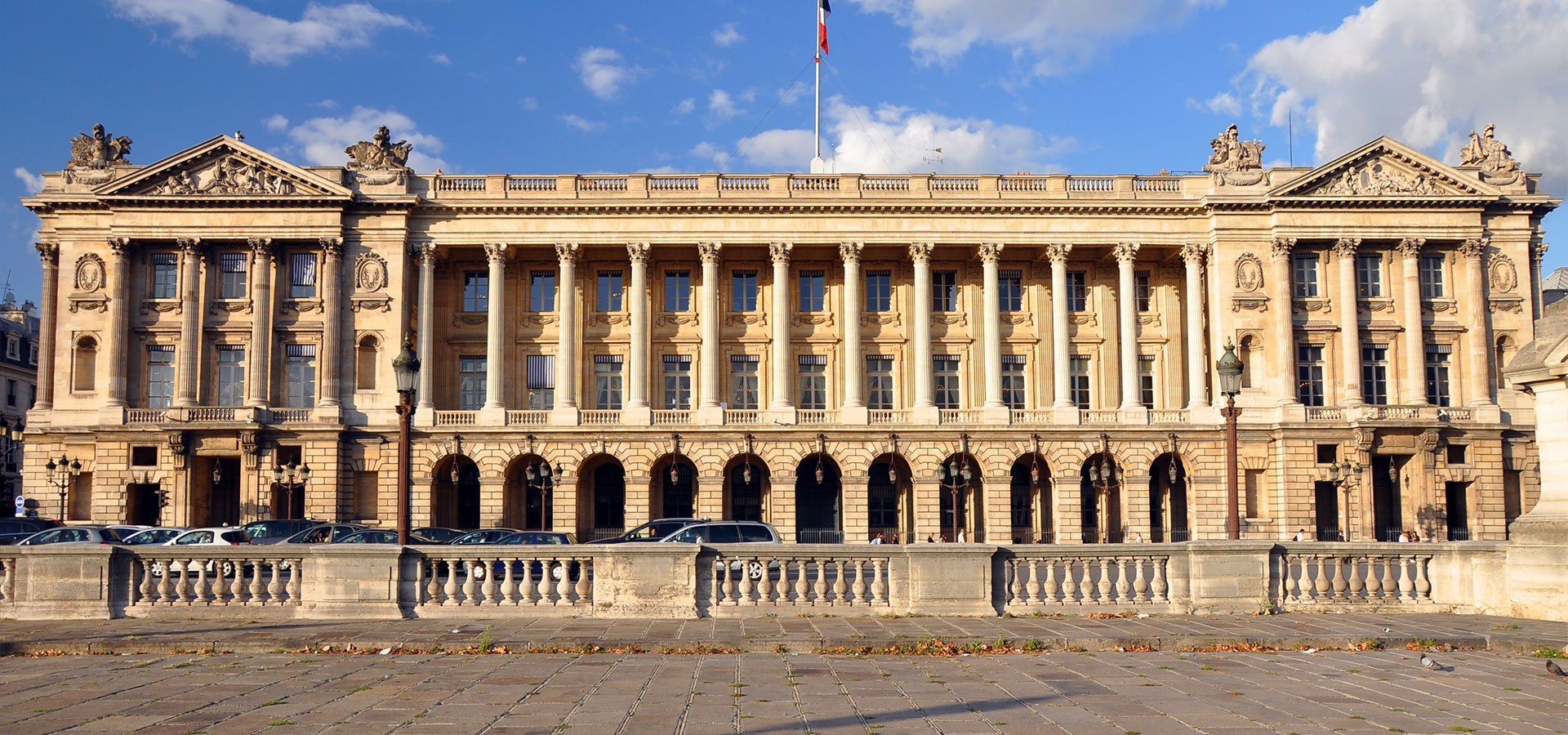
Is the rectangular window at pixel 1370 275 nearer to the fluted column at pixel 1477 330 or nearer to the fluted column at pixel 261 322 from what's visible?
the fluted column at pixel 1477 330

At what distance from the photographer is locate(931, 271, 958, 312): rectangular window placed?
62.3m

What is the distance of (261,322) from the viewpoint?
186ft

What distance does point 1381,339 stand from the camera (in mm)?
59344

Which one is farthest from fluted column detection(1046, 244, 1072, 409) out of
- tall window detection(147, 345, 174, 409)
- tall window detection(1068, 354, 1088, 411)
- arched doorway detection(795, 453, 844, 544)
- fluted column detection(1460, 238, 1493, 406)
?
tall window detection(147, 345, 174, 409)

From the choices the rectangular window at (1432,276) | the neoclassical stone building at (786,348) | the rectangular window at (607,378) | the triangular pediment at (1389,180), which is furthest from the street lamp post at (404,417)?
the rectangular window at (1432,276)

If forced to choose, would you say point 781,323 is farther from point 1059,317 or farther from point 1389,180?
point 1389,180

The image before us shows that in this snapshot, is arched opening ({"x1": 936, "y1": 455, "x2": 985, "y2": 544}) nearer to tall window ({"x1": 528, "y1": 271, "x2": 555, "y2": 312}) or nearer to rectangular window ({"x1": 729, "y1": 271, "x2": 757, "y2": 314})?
rectangular window ({"x1": 729, "y1": 271, "x2": 757, "y2": 314})

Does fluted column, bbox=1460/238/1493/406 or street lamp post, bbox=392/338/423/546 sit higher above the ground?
fluted column, bbox=1460/238/1493/406

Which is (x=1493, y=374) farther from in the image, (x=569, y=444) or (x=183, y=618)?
(x=183, y=618)

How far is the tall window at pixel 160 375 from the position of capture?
57500mm

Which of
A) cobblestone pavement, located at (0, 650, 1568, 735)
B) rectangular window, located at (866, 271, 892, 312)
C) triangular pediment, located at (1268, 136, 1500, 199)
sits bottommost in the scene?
cobblestone pavement, located at (0, 650, 1568, 735)

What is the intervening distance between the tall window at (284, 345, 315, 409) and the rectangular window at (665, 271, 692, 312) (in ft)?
52.6

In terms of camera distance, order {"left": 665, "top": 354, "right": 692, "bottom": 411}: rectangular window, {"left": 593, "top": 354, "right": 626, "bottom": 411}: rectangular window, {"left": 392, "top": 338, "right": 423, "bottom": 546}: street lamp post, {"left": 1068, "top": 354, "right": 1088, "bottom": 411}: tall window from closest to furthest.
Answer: {"left": 392, "top": 338, "right": 423, "bottom": 546}: street lamp post < {"left": 593, "top": 354, "right": 626, "bottom": 411}: rectangular window < {"left": 665, "top": 354, "right": 692, "bottom": 411}: rectangular window < {"left": 1068, "top": 354, "right": 1088, "bottom": 411}: tall window

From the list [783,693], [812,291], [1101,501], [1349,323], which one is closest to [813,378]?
[812,291]
